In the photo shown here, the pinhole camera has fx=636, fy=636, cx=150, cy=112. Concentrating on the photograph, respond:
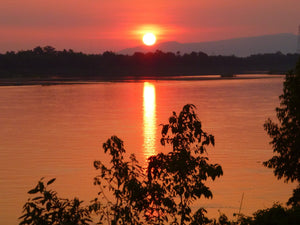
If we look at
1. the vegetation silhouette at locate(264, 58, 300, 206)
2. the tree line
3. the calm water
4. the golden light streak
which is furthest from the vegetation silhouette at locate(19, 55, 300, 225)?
the tree line

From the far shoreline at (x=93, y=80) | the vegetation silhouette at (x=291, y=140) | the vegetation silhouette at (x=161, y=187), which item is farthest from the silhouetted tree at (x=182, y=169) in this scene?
the far shoreline at (x=93, y=80)

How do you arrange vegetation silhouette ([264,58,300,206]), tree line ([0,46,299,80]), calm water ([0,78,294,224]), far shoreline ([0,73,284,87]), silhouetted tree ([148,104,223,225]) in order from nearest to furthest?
silhouetted tree ([148,104,223,225]) < vegetation silhouette ([264,58,300,206]) < calm water ([0,78,294,224]) < far shoreline ([0,73,284,87]) < tree line ([0,46,299,80])

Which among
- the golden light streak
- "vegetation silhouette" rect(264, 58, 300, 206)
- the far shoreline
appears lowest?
the far shoreline

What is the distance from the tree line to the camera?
504 feet

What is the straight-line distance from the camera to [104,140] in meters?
41.4

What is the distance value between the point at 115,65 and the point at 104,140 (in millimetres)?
127164

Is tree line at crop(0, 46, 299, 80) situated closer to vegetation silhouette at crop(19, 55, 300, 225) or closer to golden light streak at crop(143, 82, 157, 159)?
golden light streak at crop(143, 82, 157, 159)

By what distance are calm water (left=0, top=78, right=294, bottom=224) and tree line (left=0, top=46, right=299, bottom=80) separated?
75346mm

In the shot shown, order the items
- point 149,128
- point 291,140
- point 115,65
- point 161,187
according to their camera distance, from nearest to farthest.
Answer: point 161,187 < point 291,140 < point 149,128 < point 115,65

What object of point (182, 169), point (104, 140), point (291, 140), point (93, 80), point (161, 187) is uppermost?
point (182, 169)

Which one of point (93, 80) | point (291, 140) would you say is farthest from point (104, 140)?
point (93, 80)

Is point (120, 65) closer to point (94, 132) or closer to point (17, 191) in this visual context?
point (94, 132)

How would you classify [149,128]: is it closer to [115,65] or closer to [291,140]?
[291,140]

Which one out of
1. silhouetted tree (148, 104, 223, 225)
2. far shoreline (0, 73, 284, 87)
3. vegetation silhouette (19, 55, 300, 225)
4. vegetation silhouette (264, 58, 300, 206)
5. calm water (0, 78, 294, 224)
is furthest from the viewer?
far shoreline (0, 73, 284, 87)
